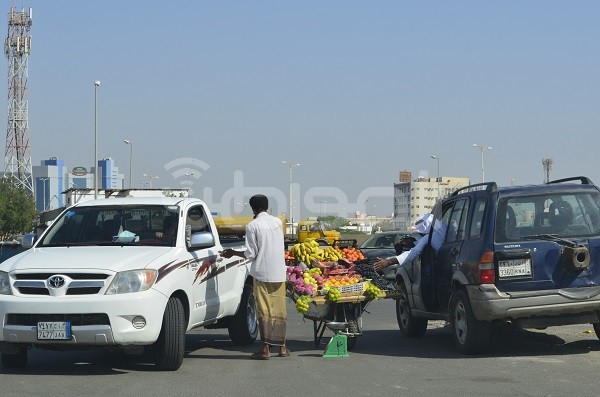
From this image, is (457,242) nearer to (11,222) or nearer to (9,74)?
(11,222)

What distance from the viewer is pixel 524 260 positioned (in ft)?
37.1

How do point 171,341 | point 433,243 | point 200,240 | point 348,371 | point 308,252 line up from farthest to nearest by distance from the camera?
point 308,252, point 433,243, point 200,240, point 348,371, point 171,341

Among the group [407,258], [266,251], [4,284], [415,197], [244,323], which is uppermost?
[415,197]

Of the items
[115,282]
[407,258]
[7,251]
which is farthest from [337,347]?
[7,251]

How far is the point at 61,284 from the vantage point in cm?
1017

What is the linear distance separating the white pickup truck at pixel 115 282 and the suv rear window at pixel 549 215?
3397 millimetres

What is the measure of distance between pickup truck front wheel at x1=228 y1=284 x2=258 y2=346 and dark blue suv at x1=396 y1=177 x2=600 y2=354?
8.98 feet

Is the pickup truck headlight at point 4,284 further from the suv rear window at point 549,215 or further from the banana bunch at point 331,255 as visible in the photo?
the suv rear window at point 549,215

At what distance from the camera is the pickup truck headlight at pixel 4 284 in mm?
10445

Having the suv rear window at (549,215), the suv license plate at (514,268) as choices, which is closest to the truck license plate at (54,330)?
the suv license plate at (514,268)

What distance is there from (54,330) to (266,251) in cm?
276

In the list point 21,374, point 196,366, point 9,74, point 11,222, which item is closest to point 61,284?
point 21,374

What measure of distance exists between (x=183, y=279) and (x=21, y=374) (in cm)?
194

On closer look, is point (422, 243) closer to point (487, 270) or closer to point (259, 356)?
point (487, 270)
